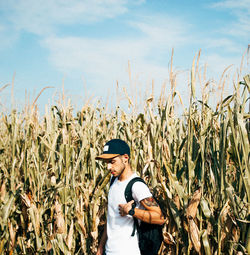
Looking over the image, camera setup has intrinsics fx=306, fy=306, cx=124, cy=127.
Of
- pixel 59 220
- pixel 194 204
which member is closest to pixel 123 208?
pixel 194 204

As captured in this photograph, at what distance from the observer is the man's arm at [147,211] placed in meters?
2.45

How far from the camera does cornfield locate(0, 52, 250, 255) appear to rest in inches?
106

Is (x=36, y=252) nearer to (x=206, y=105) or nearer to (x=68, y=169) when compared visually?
(x=68, y=169)

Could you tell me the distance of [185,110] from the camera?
3172 millimetres

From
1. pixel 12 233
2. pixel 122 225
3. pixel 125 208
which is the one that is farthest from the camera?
pixel 12 233

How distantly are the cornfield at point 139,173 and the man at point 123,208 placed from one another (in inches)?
20.1

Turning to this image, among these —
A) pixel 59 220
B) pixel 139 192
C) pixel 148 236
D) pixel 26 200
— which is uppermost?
pixel 139 192

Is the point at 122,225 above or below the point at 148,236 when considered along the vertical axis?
above

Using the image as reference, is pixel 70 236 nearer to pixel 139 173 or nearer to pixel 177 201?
pixel 139 173

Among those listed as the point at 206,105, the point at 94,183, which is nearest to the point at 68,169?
the point at 94,183

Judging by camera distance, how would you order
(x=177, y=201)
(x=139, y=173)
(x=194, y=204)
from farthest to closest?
(x=139, y=173), (x=177, y=201), (x=194, y=204)

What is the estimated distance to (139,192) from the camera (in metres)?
2.52

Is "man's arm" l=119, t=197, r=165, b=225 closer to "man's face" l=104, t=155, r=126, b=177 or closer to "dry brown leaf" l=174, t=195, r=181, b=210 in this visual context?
"man's face" l=104, t=155, r=126, b=177

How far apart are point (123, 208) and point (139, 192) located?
18 centimetres
